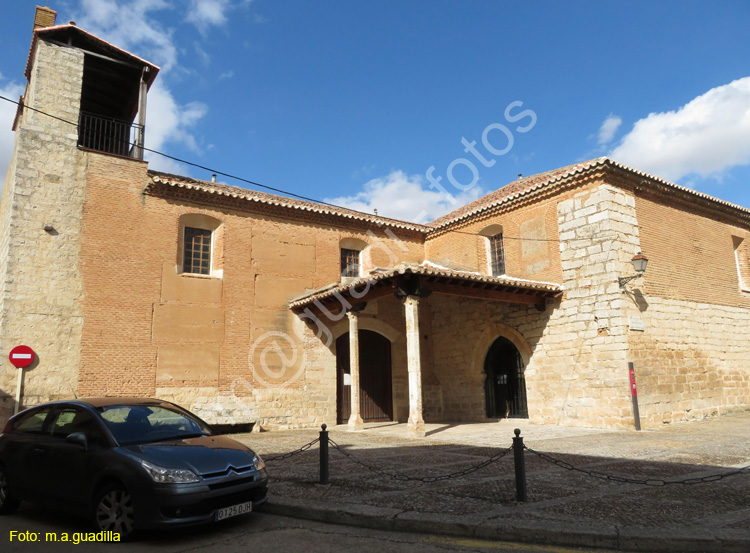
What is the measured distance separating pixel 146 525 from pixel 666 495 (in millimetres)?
5162

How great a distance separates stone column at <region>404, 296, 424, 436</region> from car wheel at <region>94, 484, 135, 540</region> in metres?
7.68

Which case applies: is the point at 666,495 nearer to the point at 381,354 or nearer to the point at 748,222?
the point at 381,354

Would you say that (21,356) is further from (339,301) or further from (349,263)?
(349,263)

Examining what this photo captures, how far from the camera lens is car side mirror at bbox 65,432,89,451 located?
490 cm

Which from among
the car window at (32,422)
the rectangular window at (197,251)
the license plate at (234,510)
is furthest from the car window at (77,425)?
the rectangular window at (197,251)

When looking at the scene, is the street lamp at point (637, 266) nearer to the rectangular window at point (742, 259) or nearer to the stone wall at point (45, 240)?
the rectangular window at point (742, 259)

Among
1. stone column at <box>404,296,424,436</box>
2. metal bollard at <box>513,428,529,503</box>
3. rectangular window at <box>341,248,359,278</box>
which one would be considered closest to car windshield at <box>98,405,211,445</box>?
metal bollard at <box>513,428,529,503</box>

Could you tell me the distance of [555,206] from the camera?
1405 centimetres

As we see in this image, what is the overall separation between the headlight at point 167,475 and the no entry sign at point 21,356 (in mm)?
8661

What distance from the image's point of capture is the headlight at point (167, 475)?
14.5 feet

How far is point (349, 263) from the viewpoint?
1686 centimetres

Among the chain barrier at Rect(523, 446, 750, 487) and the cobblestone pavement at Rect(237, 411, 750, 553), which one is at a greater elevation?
the chain barrier at Rect(523, 446, 750, 487)

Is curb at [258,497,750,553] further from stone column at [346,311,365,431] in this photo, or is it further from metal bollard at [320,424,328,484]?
stone column at [346,311,365,431]

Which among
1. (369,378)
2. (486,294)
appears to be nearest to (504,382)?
(486,294)
